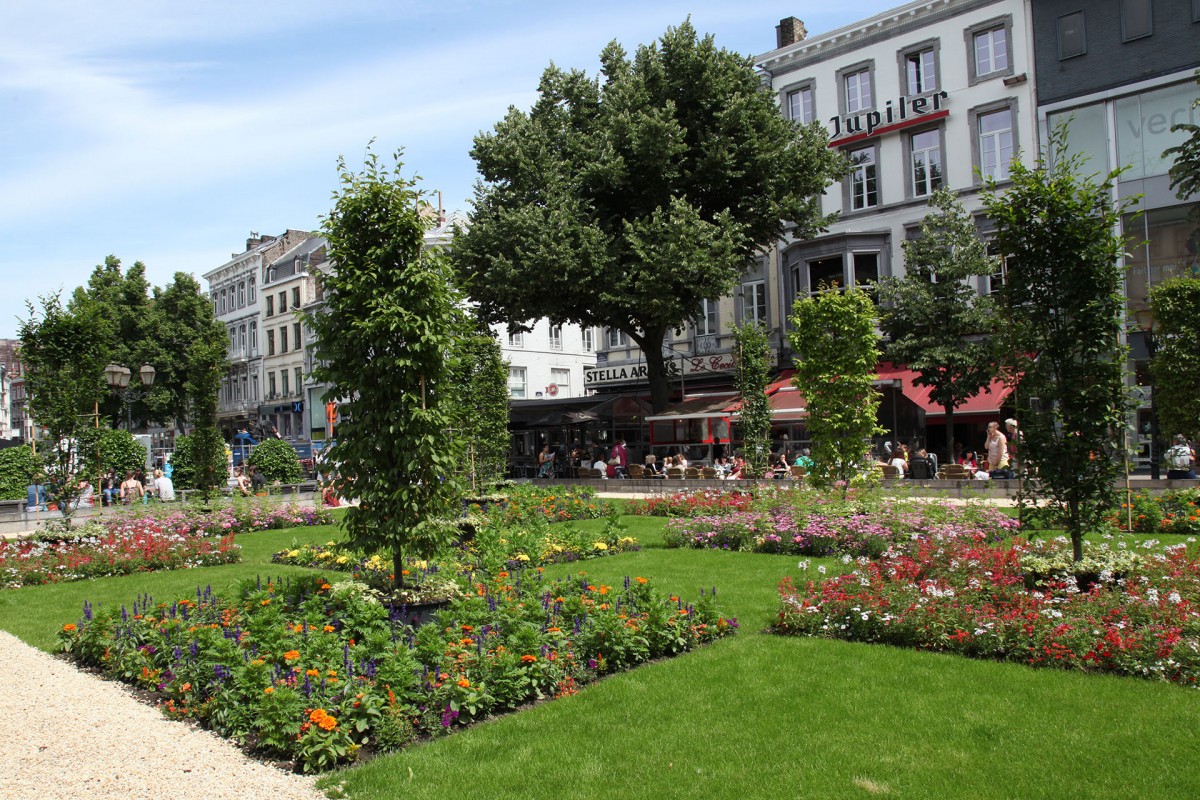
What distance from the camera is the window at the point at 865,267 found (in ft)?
103

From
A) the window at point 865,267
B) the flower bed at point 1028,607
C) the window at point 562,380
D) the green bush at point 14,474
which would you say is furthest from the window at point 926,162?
the green bush at point 14,474

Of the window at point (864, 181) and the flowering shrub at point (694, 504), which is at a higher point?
the window at point (864, 181)

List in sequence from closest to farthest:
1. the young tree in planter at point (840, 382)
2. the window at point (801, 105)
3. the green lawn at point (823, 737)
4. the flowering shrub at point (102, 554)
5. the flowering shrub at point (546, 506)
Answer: the green lawn at point (823, 737) → the flowering shrub at point (102, 554) → the young tree in planter at point (840, 382) → the flowering shrub at point (546, 506) → the window at point (801, 105)

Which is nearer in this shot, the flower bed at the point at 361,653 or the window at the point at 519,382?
the flower bed at the point at 361,653

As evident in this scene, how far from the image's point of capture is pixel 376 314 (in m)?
7.92

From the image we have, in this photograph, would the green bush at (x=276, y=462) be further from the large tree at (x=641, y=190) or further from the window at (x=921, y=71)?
the window at (x=921, y=71)

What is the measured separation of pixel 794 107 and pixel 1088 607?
99.4ft

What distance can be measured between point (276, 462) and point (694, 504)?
18.4 m

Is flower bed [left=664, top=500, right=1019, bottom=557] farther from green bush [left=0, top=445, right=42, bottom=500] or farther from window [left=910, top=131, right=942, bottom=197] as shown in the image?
green bush [left=0, top=445, right=42, bottom=500]

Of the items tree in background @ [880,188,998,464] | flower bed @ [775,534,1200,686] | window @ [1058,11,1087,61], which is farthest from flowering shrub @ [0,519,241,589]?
window @ [1058,11,1087,61]

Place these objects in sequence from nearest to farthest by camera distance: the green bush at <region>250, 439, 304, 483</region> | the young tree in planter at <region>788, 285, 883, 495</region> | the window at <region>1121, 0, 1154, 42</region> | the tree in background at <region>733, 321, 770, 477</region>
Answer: the young tree in planter at <region>788, 285, 883, 495</region>, the tree in background at <region>733, 321, 770, 477</region>, the window at <region>1121, 0, 1154, 42</region>, the green bush at <region>250, 439, 304, 483</region>

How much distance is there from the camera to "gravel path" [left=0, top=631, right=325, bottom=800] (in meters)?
5.15

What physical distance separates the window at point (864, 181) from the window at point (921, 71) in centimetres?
254

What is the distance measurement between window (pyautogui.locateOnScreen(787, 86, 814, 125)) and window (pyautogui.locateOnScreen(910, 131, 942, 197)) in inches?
178
